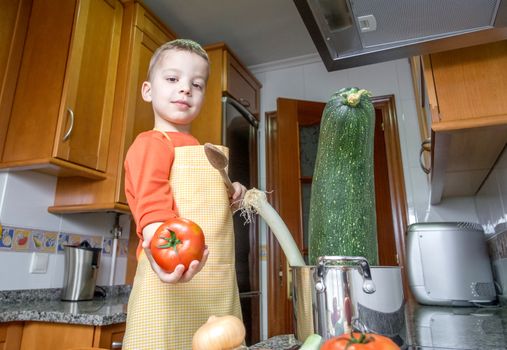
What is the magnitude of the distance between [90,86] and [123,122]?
0.61 ft

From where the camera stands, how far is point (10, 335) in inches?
42.9

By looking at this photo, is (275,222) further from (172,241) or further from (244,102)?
(244,102)

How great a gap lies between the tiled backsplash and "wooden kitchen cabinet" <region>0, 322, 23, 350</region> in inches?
11.9

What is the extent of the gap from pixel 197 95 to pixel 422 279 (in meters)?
1.08

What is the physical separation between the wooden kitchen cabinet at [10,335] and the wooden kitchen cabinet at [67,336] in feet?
→ 0.04

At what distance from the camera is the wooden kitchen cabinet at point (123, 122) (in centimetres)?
143

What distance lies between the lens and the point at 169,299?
544mm

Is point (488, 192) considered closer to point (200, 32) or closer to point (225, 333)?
point (225, 333)

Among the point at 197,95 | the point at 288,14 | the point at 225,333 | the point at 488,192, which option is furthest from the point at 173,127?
the point at 288,14

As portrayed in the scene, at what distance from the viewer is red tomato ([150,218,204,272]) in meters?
0.40

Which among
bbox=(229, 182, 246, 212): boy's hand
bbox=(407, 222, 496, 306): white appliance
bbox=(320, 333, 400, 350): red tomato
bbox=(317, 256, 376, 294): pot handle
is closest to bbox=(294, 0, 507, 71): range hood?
bbox=(229, 182, 246, 212): boy's hand

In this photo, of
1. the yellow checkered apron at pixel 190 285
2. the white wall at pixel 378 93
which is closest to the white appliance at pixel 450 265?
the white wall at pixel 378 93

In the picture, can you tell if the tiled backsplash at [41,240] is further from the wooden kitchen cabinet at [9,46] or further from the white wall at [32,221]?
the wooden kitchen cabinet at [9,46]

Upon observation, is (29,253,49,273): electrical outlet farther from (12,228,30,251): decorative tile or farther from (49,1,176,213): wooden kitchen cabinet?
(49,1,176,213): wooden kitchen cabinet
